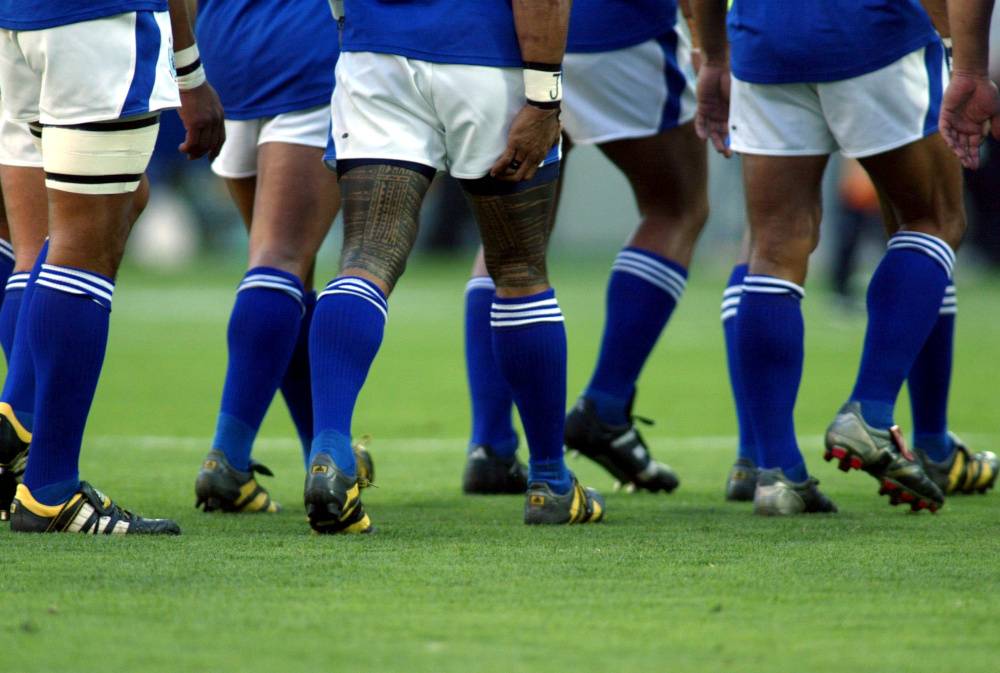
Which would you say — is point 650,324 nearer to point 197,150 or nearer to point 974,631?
point 197,150

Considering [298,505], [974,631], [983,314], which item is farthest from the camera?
[983,314]

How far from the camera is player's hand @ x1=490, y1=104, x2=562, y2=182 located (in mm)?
3695

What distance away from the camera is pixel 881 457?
160 inches

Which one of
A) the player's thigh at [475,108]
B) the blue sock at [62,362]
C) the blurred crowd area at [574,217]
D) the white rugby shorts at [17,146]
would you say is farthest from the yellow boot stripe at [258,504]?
the blurred crowd area at [574,217]

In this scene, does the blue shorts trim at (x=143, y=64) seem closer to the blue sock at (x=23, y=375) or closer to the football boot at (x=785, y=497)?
the blue sock at (x=23, y=375)

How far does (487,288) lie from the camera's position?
5.05 meters

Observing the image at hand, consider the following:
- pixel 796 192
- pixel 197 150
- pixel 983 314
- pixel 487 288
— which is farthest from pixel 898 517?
pixel 983 314

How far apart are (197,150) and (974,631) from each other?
7.68 feet

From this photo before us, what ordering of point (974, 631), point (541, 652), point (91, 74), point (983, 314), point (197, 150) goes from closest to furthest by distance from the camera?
point (541, 652) → point (974, 631) → point (91, 74) → point (197, 150) → point (983, 314)

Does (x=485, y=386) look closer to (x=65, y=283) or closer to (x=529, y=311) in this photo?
(x=529, y=311)

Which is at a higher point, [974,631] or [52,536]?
[974,631]

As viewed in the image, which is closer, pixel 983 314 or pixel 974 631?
pixel 974 631

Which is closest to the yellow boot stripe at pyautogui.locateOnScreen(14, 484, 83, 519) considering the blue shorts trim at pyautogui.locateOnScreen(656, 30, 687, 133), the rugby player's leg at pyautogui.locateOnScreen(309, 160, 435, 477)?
the rugby player's leg at pyautogui.locateOnScreen(309, 160, 435, 477)

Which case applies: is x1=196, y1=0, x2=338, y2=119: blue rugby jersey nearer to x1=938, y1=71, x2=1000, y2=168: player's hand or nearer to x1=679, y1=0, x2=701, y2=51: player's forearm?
x1=679, y1=0, x2=701, y2=51: player's forearm
